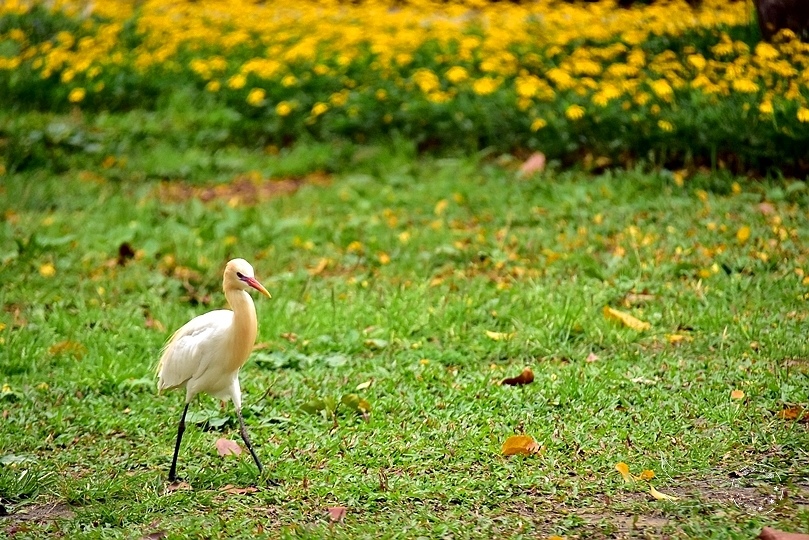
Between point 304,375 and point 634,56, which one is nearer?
point 304,375

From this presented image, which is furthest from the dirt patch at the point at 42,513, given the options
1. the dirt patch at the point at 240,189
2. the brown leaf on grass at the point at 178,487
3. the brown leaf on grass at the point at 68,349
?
the dirt patch at the point at 240,189

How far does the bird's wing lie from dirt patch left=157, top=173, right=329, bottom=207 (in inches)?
133

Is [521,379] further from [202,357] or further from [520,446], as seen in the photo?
[202,357]

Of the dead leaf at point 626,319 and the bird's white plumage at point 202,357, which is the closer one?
the bird's white plumage at point 202,357

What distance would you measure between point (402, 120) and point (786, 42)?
2975 mm

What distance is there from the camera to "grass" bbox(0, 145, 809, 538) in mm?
3082

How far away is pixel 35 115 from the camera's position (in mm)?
8102

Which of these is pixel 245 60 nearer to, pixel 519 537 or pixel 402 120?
pixel 402 120

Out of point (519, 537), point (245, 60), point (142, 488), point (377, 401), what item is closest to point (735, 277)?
point (377, 401)

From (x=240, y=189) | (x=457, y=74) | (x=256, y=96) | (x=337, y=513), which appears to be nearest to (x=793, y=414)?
(x=337, y=513)

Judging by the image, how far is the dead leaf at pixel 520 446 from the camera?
3367 millimetres

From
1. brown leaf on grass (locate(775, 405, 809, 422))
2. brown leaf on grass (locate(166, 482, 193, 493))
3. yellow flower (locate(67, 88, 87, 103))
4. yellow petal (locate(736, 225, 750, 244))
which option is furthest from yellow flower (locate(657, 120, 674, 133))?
yellow flower (locate(67, 88, 87, 103))

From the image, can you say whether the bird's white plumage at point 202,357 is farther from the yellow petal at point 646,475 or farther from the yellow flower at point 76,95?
the yellow flower at point 76,95

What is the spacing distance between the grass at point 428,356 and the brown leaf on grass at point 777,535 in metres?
0.11
